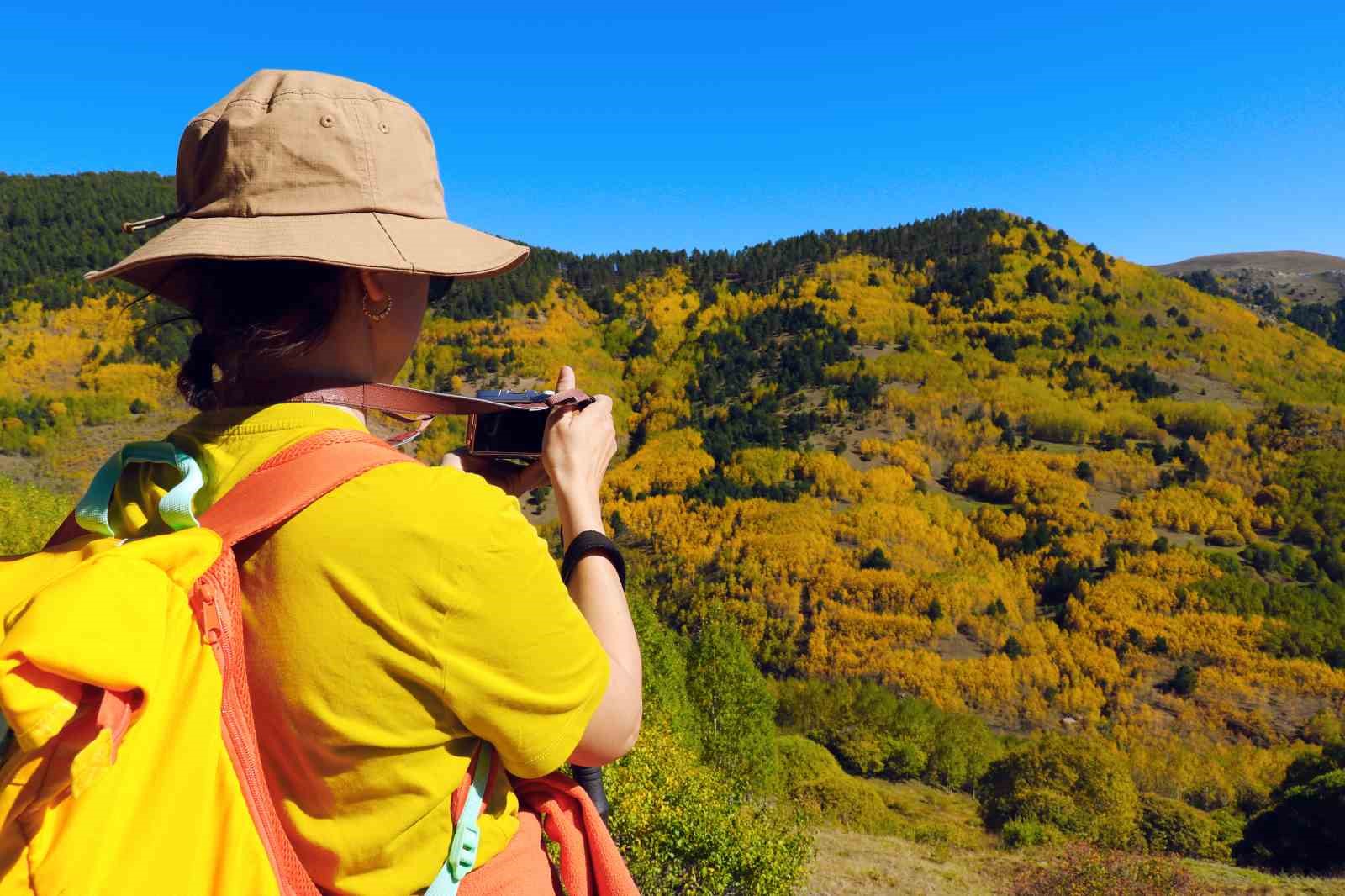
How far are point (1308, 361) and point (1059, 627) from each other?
48.4m

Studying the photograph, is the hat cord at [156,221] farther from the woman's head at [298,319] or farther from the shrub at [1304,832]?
the shrub at [1304,832]

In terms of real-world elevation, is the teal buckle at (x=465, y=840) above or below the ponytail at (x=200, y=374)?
below

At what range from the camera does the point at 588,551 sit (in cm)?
132

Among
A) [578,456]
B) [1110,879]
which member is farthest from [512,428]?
[1110,879]

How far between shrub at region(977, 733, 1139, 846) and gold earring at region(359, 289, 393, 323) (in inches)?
1331

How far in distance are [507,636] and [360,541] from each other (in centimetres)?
19

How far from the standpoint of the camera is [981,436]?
7544 centimetres

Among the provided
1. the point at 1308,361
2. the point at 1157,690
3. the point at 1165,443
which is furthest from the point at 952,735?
the point at 1308,361

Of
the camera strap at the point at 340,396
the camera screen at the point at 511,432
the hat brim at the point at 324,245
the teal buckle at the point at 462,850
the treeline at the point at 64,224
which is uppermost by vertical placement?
the treeline at the point at 64,224

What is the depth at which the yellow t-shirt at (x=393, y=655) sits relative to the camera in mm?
984

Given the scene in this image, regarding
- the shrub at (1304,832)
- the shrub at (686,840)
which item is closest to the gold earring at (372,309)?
the shrub at (686,840)

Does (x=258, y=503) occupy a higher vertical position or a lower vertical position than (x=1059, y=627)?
higher

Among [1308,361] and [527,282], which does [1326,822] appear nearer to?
[1308,361]

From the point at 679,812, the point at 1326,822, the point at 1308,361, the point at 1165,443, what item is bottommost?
the point at 1326,822
